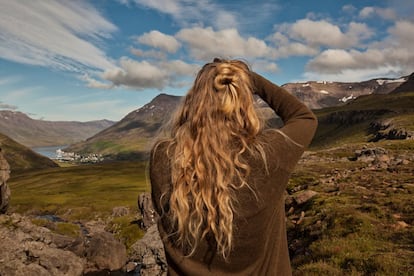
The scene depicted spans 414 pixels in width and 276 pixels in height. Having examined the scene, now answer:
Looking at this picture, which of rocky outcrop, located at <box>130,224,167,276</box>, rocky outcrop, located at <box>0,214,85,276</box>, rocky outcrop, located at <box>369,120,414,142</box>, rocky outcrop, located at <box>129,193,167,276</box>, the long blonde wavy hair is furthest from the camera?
rocky outcrop, located at <box>369,120,414,142</box>

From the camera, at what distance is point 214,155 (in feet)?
12.9

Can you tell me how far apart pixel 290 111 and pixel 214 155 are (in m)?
1.02

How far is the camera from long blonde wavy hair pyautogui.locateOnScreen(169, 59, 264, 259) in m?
3.83

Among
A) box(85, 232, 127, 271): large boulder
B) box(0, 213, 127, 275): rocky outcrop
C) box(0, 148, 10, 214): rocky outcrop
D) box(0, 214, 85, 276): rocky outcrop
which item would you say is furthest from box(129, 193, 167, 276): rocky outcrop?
box(0, 148, 10, 214): rocky outcrop

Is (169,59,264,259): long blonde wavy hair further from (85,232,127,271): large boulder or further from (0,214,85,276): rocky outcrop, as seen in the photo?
(85,232,127,271): large boulder

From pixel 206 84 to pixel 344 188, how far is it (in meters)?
31.8

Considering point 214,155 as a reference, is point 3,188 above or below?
below

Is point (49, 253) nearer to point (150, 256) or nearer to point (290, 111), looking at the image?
point (150, 256)

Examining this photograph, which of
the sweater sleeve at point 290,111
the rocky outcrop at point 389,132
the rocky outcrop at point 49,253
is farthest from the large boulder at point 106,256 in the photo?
the rocky outcrop at point 389,132

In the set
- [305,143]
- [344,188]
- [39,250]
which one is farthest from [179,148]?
[39,250]

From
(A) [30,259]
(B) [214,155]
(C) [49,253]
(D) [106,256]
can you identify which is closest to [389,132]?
Result: (D) [106,256]

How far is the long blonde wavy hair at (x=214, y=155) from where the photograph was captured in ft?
12.6

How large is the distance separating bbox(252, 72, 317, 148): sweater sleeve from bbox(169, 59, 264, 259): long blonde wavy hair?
0.22m

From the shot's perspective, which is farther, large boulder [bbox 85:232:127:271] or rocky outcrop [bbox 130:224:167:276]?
Result: large boulder [bbox 85:232:127:271]
